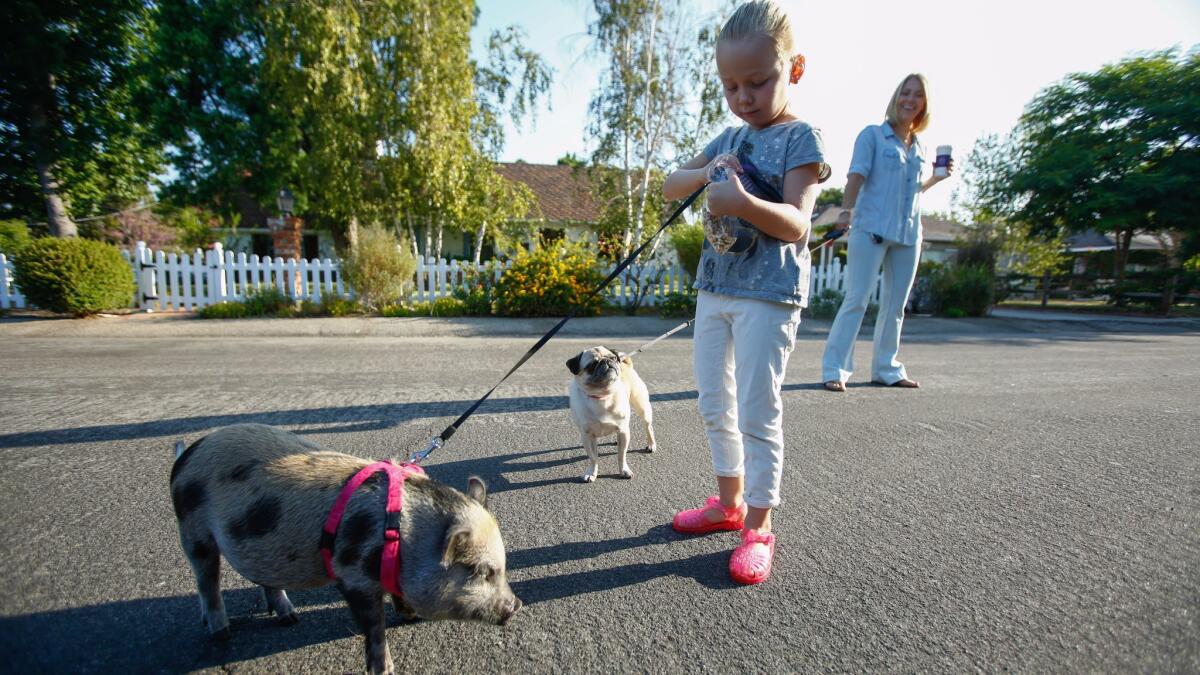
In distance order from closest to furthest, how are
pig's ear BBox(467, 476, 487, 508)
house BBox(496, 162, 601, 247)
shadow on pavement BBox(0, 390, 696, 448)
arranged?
1. pig's ear BBox(467, 476, 487, 508)
2. shadow on pavement BBox(0, 390, 696, 448)
3. house BBox(496, 162, 601, 247)

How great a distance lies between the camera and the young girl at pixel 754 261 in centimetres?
191

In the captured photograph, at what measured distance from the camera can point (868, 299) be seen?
498cm

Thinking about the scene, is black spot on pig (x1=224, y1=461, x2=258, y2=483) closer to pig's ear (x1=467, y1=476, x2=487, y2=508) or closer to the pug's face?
pig's ear (x1=467, y1=476, x2=487, y2=508)

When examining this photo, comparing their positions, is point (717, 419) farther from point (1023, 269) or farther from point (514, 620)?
point (1023, 269)

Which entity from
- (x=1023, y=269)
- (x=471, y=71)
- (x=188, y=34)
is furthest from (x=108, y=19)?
(x=1023, y=269)

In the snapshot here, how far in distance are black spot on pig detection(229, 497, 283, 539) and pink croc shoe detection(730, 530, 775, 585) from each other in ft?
5.17

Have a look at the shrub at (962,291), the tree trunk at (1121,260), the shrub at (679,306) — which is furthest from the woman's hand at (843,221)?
the tree trunk at (1121,260)

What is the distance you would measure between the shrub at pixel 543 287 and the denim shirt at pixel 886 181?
6.32 meters

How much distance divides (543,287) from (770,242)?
8.79 meters

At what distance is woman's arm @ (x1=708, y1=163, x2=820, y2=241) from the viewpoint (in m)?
1.86

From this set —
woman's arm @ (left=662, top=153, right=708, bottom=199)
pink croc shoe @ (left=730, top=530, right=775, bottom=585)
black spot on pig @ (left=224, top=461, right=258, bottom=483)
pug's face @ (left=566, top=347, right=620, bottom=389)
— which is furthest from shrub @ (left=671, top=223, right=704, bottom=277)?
black spot on pig @ (left=224, top=461, right=258, bottom=483)

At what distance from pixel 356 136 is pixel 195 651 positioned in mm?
14973

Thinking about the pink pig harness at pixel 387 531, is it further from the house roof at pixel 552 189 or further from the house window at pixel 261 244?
the house window at pixel 261 244

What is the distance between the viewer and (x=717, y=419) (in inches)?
91.7
